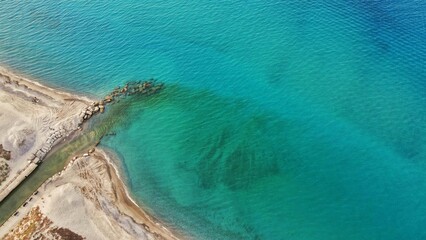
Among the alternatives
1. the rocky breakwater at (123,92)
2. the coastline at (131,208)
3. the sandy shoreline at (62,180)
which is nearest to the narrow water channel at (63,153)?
the rocky breakwater at (123,92)

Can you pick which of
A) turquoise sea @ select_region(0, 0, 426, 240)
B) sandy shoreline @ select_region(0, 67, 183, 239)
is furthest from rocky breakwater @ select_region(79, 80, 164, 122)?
turquoise sea @ select_region(0, 0, 426, 240)

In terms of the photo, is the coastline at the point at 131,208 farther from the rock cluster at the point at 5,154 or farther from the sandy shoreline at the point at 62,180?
the rock cluster at the point at 5,154

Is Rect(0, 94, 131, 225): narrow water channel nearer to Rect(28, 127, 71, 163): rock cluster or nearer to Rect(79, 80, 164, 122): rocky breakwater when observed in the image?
Rect(28, 127, 71, 163): rock cluster

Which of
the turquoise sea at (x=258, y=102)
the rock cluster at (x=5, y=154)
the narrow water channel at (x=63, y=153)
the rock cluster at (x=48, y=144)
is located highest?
the rock cluster at (x=5, y=154)

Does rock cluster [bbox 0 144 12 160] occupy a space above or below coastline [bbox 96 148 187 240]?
above

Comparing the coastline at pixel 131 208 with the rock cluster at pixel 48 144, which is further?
the rock cluster at pixel 48 144

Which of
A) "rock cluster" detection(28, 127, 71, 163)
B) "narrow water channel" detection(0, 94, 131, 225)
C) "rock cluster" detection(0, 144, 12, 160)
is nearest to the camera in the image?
"narrow water channel" detection(0, 94, 131, 225)
